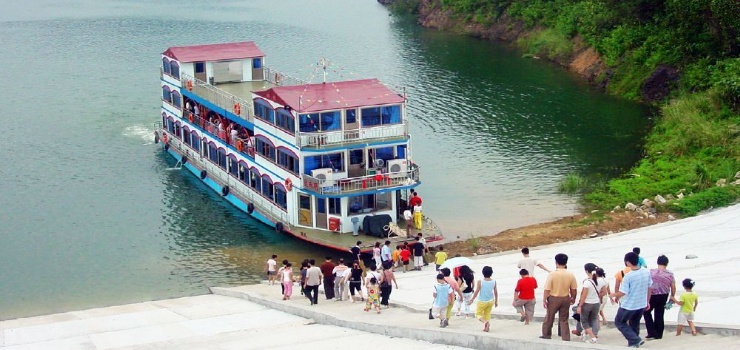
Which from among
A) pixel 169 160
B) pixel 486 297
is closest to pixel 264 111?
pixel 169 160

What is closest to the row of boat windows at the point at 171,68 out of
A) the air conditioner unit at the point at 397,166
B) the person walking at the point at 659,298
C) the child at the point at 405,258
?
the air conditioner unit at the point at 397,166

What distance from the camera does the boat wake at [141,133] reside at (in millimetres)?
65025

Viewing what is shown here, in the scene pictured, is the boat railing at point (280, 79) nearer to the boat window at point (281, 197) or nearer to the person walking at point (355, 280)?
the boat window at point (281, 197)

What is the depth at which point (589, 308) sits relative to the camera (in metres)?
24.0

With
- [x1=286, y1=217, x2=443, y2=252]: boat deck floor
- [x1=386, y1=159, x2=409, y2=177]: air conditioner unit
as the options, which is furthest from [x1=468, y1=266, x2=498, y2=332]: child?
[x1=386, y1=159, x2=409, y2=177]: air conditioner unit

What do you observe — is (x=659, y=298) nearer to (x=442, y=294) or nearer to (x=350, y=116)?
(x=442, y=294)

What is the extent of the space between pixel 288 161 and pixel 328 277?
12.5 meters

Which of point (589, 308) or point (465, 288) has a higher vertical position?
point (589, 308)

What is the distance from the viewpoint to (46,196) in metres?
53.7

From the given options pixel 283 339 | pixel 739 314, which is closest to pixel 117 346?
pixel 283 339

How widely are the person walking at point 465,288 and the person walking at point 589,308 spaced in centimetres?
476

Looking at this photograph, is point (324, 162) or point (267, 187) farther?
point (267, 187)

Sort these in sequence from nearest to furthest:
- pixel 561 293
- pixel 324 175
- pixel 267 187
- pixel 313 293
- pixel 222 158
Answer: pixel 561 293
pixel 313 293
pixel 324 175
pixel 267 187
pixel 222 158

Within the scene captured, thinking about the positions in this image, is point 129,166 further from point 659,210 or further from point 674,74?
point 674,74
